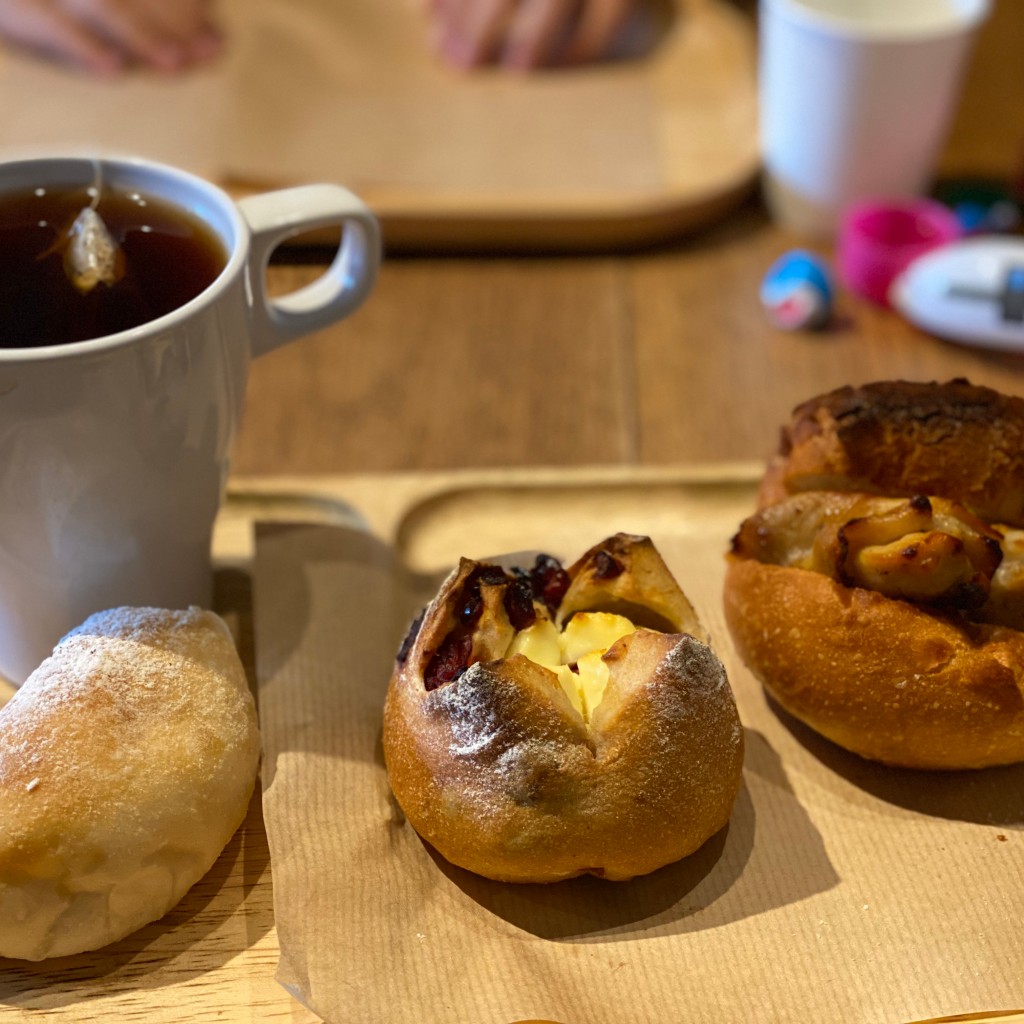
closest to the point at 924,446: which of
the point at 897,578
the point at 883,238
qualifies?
the point at 897,578

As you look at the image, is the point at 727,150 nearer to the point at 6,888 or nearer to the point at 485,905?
the point at 485,905

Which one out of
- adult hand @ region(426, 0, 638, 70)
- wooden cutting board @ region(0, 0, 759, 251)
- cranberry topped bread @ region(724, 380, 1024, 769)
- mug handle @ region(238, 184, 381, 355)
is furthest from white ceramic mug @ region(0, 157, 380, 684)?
adult hand @ region(426, 0, 638, 70)

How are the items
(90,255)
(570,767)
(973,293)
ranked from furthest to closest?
(973,293) < (90,255) < (570,767)

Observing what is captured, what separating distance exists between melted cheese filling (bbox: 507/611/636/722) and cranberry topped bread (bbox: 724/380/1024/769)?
0.13 m

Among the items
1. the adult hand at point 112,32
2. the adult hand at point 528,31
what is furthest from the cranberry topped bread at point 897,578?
the adult hand at point 112,32

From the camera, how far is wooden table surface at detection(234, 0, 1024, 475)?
1392 millimetres

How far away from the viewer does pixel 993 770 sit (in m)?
0.85

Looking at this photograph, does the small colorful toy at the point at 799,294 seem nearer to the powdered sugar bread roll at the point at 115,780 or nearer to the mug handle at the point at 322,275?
the mug handle at the point at 322,275

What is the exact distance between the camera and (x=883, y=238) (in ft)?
5.29

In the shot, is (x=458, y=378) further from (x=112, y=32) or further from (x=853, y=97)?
(x=112, y=32)

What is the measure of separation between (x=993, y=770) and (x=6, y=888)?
2.17 feet

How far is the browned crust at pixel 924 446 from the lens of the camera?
847mm

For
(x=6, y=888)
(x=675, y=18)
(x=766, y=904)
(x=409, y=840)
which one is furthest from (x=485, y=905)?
(x=675, y=18)

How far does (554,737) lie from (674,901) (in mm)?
146
